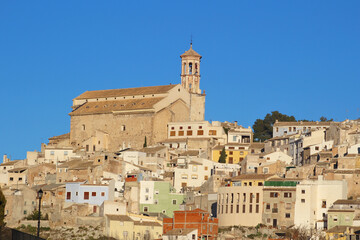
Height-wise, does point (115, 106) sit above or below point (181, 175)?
above

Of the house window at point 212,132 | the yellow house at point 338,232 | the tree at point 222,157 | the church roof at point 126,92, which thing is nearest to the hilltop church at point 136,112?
the church roof at point 126,92

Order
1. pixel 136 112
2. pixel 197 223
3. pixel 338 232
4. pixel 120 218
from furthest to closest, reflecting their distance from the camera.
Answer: pixel 136 112
pixel 120 218
pixel 197 223
pixel 338 232

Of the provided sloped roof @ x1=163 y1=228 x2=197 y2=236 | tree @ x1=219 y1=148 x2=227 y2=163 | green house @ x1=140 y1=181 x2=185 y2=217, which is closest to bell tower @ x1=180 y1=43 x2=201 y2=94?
tree @ x1=219 y1=148 x2=227 y2=163

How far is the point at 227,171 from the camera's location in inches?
3423

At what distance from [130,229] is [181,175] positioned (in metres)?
14.1

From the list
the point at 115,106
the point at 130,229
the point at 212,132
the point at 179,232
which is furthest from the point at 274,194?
the point at 115,106

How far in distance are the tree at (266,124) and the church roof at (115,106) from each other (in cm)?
1553

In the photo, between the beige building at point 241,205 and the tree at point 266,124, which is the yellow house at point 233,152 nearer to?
the tree at point 266,124

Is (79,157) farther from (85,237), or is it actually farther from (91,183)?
(85,237)

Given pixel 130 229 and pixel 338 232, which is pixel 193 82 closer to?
pixel 130 229

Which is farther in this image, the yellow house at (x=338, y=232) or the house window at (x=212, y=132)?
the house window at (x=212, y=132)

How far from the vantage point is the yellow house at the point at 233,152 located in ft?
311

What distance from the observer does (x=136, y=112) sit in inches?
4109

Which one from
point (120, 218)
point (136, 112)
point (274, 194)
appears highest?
point (136, 112)
